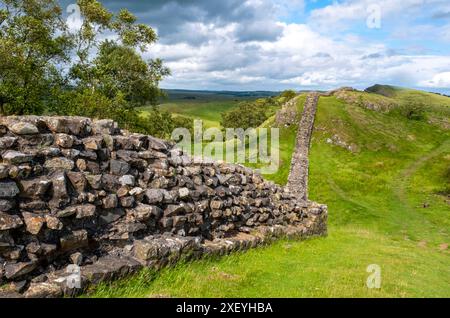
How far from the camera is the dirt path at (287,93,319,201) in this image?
50594 millimetres

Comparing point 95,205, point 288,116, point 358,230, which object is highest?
point 288,116

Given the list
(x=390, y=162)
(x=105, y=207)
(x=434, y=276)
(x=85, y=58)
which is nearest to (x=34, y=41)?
(x=85, y=58)

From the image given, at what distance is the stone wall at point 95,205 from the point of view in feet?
30.5

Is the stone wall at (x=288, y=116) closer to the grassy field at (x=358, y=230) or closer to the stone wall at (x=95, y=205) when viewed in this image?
the grassy field at (x=358, y=230)

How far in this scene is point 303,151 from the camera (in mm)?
61562

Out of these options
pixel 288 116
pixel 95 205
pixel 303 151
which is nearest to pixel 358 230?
pixel 303 151

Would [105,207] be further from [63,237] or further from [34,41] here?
[34,41]

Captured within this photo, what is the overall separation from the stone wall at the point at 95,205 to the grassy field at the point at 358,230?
86 centimetres

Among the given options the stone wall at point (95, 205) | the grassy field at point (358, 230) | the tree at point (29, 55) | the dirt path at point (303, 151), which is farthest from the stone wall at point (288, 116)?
the stone wall at point (95, 205)

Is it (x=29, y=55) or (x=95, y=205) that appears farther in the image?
(x=29, y=55)

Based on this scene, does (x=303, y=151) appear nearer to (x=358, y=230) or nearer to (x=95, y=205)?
(x=358, y=230)

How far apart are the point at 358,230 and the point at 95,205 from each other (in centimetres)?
2862

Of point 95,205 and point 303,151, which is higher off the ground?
point 95,205

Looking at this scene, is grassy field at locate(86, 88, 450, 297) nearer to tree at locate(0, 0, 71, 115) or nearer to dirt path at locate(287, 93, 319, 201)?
dirt path at locate(287, 93, 319, 201)
